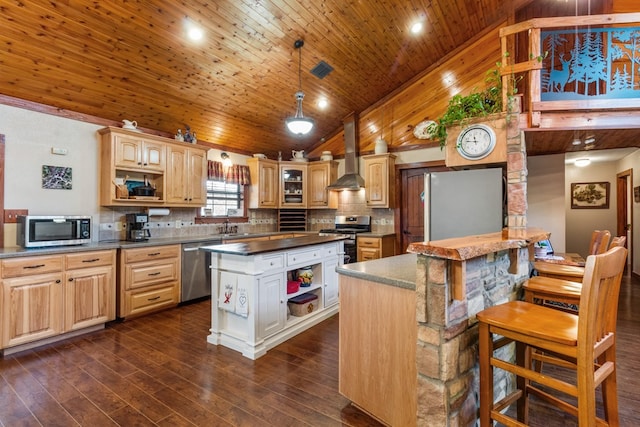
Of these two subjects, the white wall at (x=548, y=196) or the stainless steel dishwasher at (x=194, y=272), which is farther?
the white wall at (x=548, y=196)

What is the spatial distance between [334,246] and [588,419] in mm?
2839

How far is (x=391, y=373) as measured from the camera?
178 centimetres

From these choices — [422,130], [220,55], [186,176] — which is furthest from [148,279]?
[422,130]

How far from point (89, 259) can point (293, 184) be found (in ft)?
12.6

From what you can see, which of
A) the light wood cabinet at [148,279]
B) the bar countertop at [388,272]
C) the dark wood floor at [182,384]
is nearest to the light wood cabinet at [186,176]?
the light wood cabinet at [148,279]

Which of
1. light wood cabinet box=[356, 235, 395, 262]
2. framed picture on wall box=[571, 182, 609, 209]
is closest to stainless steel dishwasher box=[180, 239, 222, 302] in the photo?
light wood cabinet box=[356, 235, 395, 262]

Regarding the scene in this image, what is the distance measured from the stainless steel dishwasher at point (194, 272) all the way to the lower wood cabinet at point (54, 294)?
90cm

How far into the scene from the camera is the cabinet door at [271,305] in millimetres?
2873

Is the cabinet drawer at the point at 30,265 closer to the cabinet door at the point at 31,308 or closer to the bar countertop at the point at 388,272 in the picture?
the cabinet door at the point at 31,308

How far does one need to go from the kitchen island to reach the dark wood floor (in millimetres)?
133

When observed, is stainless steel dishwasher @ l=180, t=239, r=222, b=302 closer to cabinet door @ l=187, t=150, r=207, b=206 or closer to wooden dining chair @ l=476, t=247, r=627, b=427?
cabinet door @ l=187, t=150, r=207, b=206

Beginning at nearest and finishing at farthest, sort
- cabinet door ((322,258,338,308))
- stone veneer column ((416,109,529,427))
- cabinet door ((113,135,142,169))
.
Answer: stone veneer column ((416,109,529,427)), cabinet door ((322,258,338,308)), cabinet door ((113,135,142,169))

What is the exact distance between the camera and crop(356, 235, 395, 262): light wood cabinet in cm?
543

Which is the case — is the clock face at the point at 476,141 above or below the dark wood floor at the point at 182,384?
above
